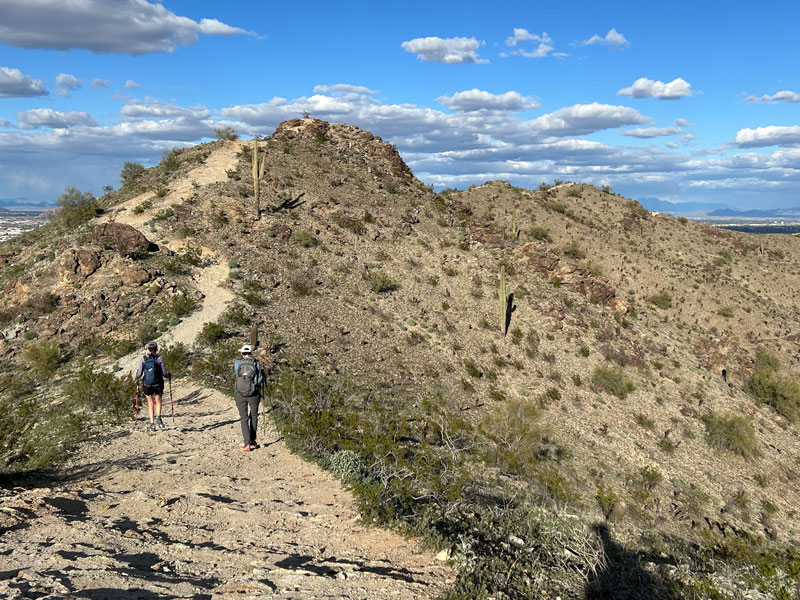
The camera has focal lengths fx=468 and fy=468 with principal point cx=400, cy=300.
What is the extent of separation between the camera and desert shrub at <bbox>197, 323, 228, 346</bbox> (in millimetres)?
16422

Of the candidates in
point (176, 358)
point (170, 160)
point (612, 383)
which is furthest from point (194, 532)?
point (170, 160)

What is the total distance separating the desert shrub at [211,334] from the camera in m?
16.4

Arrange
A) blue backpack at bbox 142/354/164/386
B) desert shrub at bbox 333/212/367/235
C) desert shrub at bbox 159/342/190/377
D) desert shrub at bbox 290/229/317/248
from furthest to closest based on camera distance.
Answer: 1. desert shrub at bbox 333/212/367/235
2. desert shrub at bbox 290/229/317/248
3. desert shrub at bbox 159/342/190/377
4. blue backpack at bbox 142/354/164/386

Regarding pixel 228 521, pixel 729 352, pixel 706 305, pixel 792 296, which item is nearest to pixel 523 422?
pixel 228 521

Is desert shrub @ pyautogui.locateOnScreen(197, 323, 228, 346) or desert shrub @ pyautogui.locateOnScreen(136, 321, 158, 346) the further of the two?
desert shrub @ pyautogui.locateOnScreen(136, 321, 158, 346)

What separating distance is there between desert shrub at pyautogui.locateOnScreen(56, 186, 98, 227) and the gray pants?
23013mm

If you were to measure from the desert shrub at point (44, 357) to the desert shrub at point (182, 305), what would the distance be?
153 inches

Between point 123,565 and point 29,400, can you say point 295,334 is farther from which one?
point 123,565

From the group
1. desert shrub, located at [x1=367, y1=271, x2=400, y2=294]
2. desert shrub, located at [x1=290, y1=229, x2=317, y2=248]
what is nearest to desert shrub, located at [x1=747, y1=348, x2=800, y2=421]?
desert shrub, located at [x1=367, y1=271, x2=400, y2=294]

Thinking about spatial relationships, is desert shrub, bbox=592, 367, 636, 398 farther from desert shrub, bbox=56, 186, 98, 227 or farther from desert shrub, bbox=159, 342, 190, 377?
desert shrub, bbox=56, 186, 98, 227

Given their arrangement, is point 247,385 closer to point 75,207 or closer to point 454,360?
point 454,360

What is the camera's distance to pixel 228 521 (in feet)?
22.4

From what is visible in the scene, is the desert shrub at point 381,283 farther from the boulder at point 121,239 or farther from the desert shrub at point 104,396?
the desert shrub at point 104,396

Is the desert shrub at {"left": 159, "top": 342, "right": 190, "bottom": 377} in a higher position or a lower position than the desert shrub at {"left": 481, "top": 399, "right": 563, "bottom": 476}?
higher
